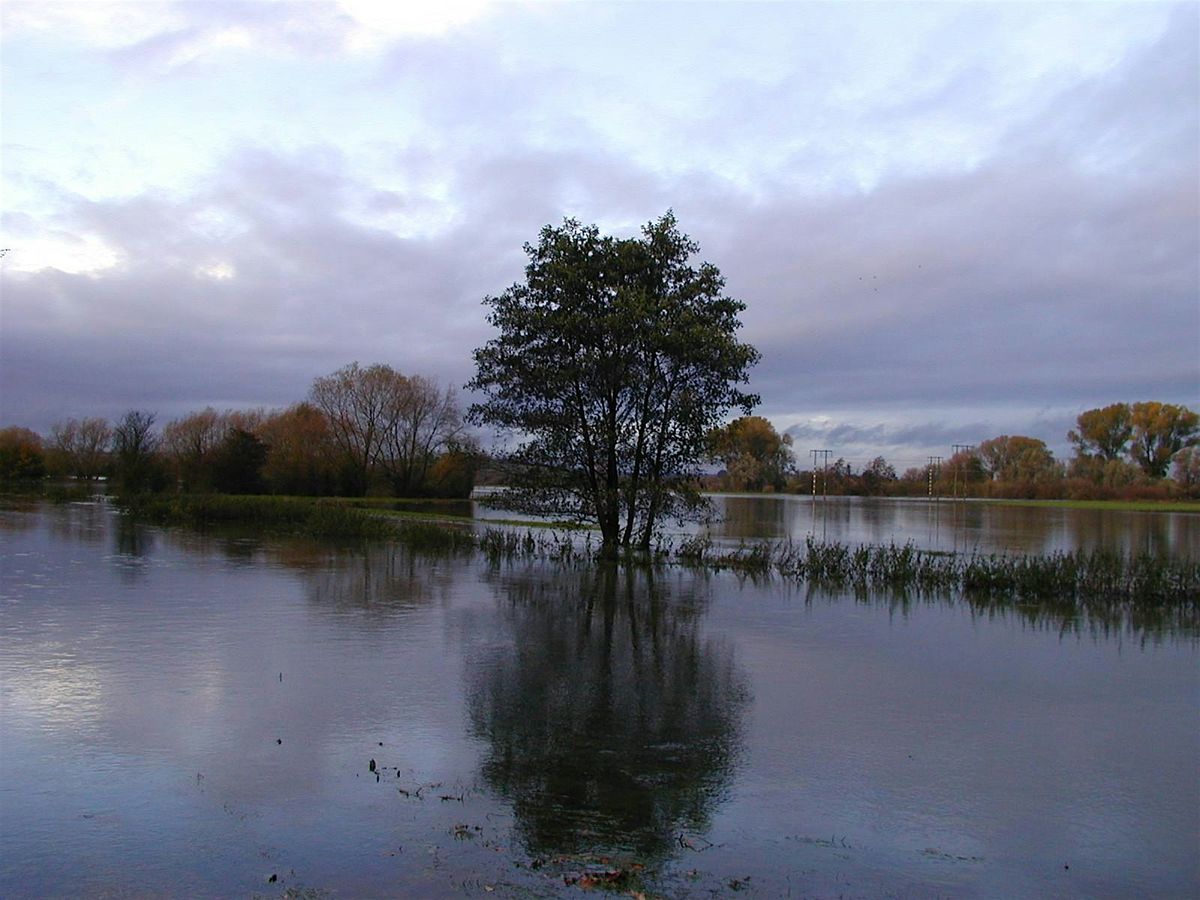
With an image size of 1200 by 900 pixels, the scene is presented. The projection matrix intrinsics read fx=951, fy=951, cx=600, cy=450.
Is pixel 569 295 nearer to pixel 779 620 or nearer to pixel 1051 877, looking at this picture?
pixel 779 620

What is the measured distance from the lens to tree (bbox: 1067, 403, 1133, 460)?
106312mm

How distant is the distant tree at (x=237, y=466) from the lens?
4956 centimetres

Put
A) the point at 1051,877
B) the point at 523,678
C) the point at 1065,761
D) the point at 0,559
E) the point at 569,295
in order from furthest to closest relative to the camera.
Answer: the point at 569,295, the point at 0,559, the point at 523,678, the point at 1065,761, the point at 1051,877

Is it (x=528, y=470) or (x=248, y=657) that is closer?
(x=248, y=657)

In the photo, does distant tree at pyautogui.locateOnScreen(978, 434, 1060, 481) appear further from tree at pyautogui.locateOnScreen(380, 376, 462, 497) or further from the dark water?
the dark water

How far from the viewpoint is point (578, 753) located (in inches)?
279

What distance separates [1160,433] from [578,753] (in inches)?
4436

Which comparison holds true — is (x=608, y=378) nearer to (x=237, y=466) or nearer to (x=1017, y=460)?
(x=237, y=466)

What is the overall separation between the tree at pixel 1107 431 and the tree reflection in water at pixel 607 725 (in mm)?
108256

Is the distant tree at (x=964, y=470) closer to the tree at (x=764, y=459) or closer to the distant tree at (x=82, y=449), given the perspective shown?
the tree at (x=764, y=459)

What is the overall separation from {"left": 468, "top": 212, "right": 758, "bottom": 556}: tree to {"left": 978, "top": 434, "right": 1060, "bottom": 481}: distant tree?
271ft

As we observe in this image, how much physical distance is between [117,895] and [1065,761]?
652cm

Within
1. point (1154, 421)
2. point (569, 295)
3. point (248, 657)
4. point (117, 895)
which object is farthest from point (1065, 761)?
point (1154, 421)

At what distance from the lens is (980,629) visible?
13852mm
